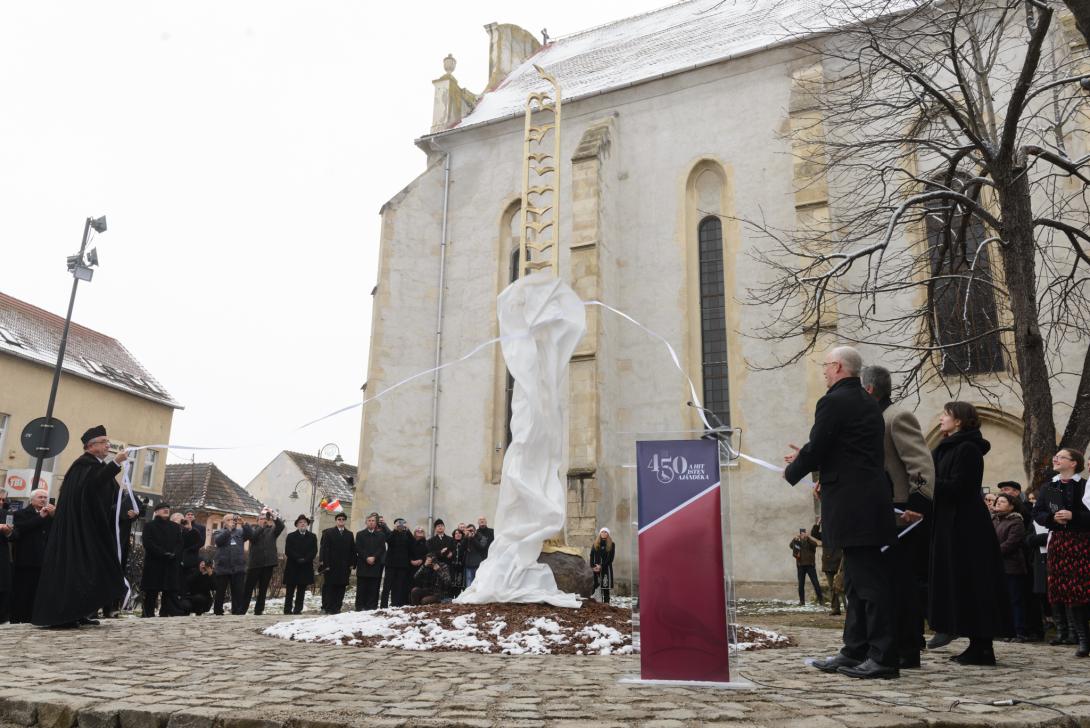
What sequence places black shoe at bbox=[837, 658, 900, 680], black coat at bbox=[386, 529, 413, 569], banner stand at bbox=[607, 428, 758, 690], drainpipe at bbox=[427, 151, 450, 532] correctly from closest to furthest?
1. banner stand at bbox=[607, 428, 758, 690]
2. black shoe at bbox=[837, 658, 900, 680]
3. black coat at bbox=[386, 529, 413, 569]
4. drainpipe at bbox=[427, 151, 450, 532]

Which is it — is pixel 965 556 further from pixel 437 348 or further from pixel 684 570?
pixel 437 348

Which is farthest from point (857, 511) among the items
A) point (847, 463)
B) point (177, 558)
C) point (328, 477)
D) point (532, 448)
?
point (328, 477)

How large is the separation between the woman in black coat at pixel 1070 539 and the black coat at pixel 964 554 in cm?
120

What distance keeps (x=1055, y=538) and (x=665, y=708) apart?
15.6 ft

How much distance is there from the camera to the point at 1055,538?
6441 millimetres

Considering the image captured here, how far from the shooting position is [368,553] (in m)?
12.6

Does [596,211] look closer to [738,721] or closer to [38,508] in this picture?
[38,508]

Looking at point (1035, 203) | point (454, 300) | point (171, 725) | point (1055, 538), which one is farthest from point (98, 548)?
point (1035, 203)

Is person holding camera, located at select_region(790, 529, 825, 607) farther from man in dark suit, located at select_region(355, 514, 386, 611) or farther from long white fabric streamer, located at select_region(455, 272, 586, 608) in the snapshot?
long white fabric streamer, located at select_region(455, 272, 586, 608)

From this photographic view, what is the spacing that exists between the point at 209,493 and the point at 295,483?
7.39 metres

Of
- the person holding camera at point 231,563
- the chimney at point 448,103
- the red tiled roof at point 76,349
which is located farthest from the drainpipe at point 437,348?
the red tiled roof at point 76,349

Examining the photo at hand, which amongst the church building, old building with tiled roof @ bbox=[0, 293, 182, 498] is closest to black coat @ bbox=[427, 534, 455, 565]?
the church building

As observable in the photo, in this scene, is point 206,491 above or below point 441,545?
above

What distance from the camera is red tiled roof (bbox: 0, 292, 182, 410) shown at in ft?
88.4
